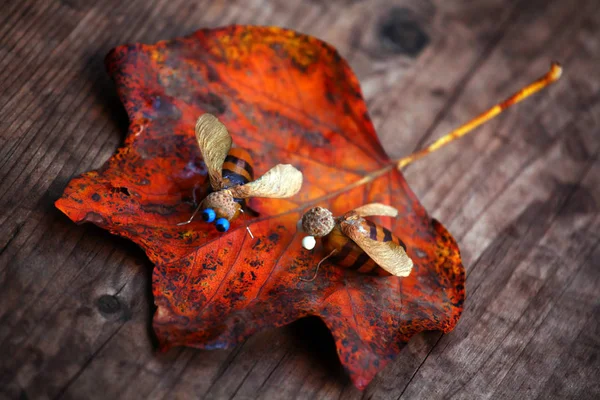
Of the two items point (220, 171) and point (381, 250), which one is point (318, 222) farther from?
point (220, 171)

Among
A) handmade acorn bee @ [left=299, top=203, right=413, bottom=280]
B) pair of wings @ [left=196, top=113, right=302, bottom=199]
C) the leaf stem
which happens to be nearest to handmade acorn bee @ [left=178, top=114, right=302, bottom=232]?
pair of wings @ [left=196, top=113, right=302, bottom=199]

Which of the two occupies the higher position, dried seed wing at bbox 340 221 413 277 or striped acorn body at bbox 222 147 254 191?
striped acorn body at bbox 222 147 254 191

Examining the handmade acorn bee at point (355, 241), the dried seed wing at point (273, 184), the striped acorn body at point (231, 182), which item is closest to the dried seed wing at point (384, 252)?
the handmade acorn bee at point (355, 241)

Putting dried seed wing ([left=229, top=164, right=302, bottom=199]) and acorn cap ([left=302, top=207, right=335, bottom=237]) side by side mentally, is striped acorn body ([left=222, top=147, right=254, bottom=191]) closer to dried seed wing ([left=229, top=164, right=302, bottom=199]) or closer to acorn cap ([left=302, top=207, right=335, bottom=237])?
dried seed wing ([left=229, top=164, right=302, bottom=199])

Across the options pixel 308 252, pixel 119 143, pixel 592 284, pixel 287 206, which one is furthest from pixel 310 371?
pixel 592 284

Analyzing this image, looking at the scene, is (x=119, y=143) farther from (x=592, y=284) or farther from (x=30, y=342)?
(x=592, y=284)

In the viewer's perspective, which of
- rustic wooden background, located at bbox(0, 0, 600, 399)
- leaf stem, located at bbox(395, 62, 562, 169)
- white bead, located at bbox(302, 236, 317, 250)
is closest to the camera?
rustic wooden background, located at bbox(0, 0, 600, 399)

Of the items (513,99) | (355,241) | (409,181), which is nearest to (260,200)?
(355,241)
